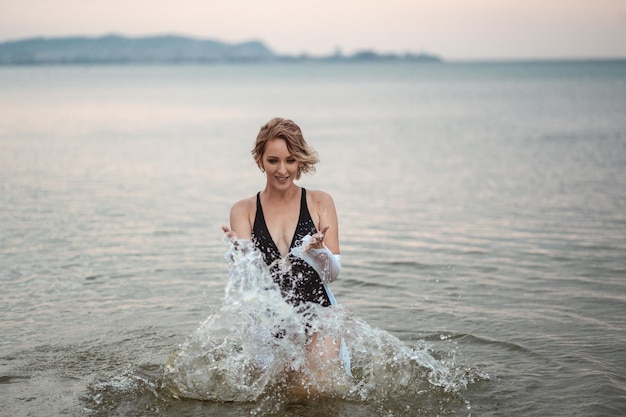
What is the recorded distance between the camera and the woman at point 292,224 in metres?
6.33

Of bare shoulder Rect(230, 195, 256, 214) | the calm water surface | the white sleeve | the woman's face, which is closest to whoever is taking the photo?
the white sleeve

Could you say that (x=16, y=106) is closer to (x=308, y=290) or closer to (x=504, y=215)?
(x=504, y=215)

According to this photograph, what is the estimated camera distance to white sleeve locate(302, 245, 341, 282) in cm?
620

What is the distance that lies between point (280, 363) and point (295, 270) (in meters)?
0.83

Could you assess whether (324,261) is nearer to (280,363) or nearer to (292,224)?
(292,224)

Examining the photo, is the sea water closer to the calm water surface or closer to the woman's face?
the calm water surface

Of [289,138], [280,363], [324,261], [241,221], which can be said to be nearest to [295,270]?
[324,261]

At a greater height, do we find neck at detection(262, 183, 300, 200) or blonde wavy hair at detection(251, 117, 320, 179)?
blonde wavy hair at detection(251, 117, 320, 179)

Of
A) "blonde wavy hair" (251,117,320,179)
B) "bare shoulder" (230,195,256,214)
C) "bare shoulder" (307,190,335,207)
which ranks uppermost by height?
"blonde wavy hair" (251,117,320,179)

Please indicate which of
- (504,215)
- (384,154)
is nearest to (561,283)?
(504,215)

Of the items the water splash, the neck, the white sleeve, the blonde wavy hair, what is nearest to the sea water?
the water splash

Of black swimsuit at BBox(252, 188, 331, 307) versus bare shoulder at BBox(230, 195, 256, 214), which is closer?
black swimsuit at BBox(252, 188, 331, 307)

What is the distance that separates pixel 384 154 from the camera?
1029 inches

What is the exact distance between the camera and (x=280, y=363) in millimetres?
6664
